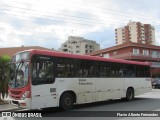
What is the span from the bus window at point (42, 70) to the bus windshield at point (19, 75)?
0.35 meters

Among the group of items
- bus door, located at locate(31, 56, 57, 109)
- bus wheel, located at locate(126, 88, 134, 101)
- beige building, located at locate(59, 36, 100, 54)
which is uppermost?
beige building, located at locate(59, 36, 100, 54)

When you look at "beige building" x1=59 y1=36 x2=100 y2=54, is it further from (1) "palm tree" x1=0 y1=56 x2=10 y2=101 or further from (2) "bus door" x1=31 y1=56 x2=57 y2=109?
(2) "bus door" x1=31 y1=56 x2=57 y2=109

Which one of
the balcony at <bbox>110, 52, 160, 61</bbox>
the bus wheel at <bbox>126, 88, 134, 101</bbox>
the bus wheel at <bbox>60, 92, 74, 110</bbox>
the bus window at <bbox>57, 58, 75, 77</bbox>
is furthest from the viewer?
the balcony at <bbox>110, 52, 160, 61</bbox>

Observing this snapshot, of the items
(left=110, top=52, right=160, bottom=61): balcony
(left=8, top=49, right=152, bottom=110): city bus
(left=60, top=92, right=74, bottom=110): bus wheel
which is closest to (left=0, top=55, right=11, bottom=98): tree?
(left=8, top=49, right=152, bottom=110): city bus

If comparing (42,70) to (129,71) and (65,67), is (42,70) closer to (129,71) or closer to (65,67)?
(65,67)

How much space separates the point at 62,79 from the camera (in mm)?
12922

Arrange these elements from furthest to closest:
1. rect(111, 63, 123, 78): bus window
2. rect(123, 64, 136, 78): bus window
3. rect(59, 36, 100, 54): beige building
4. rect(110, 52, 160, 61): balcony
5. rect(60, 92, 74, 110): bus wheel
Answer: rect(59, 36, 100, 54): beige building
rect(110, 52, 160, 61): balcony
rect(123, 64, 136, 78): bus window
rect(111, 63, 123, 78): bus window
rect(60, 92, 74, 110): bus wheel

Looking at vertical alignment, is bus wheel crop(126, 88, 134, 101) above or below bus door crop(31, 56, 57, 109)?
below

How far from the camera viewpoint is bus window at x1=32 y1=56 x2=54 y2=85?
460 inches

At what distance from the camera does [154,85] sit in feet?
120

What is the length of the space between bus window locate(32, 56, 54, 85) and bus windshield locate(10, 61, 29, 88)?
35 centimetres

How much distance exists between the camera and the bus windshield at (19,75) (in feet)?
38.2

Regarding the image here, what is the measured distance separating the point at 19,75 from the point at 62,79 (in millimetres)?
2119

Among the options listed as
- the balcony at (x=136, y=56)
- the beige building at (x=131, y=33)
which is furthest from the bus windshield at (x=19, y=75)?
the beige building at (x=131, y=33)
